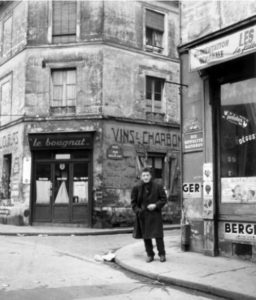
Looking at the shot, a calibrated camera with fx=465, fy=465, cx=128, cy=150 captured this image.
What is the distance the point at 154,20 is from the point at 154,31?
0.47 metres

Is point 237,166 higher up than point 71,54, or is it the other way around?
point 71,54

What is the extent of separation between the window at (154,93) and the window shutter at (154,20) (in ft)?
7.55

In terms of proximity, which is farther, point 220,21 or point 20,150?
point 20,150

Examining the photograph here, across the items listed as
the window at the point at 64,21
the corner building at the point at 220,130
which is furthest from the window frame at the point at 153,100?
the corner building at the point at 220,130

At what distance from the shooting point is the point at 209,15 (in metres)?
9.88

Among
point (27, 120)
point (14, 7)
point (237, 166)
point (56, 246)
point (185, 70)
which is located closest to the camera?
point (237, 166)

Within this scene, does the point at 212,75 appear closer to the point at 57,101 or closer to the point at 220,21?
the point at 220,21

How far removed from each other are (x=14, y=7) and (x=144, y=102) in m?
7.30

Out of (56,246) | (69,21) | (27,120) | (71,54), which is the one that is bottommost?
(56,246)

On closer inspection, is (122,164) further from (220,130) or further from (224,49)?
(224,49)

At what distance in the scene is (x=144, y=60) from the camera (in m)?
19.9

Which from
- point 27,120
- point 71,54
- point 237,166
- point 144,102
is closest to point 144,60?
point 144,102

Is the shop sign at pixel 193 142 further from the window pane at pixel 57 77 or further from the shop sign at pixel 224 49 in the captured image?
the window pane at pixel 57 77

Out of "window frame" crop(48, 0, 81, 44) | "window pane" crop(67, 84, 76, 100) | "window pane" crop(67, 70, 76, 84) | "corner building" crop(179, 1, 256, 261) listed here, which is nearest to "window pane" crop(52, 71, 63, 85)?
"window pane" crop(67, 70, 76, 84)
